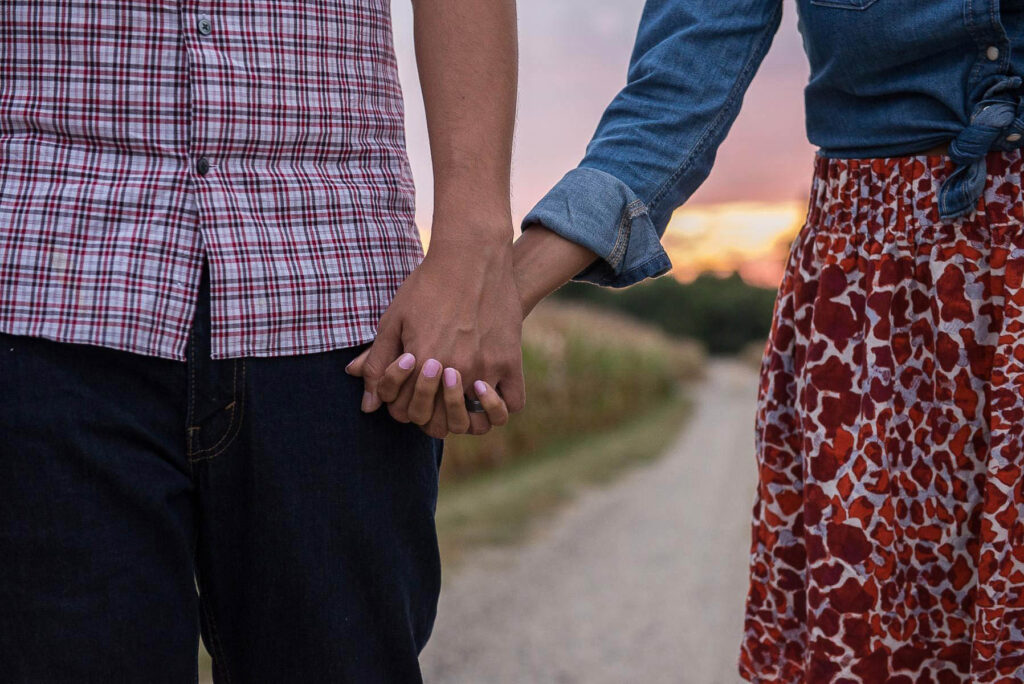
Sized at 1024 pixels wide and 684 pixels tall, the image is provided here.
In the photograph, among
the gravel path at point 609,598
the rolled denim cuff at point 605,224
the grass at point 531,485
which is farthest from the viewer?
the grass at point 531,485

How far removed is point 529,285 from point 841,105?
46 centimetres

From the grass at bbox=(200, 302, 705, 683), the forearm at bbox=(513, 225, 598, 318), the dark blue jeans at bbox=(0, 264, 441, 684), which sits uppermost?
the forearm at bbox=(513, 225, 598, 318)

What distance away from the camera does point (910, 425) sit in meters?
1.18

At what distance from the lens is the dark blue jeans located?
0.95 metres

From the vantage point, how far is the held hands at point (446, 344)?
3.39 ft

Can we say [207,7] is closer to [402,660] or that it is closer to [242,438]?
[242,438]

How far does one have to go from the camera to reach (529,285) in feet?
3.82

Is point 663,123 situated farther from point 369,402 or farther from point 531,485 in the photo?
point 531,485

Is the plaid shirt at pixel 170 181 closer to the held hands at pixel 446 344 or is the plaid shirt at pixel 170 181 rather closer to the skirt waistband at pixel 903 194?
the held hands at pixel 446 344

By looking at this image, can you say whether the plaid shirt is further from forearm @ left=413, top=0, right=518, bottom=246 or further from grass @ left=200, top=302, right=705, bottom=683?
grass @ left=200, top=302, right=705, bottom=683

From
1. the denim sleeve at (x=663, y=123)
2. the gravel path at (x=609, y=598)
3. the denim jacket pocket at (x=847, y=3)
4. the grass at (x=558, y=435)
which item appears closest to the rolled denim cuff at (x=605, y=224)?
the denim sleeve at (x=663, y=123)

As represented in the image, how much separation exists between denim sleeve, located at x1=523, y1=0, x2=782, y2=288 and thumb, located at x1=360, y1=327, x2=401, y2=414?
0.87 feet

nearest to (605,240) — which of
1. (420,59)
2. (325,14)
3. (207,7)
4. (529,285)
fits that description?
(529,285)

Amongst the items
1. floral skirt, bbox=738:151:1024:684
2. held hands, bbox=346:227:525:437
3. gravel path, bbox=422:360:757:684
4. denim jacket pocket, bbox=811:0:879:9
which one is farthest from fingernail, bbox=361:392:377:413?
gravel path, bbox=422:360:757:684
